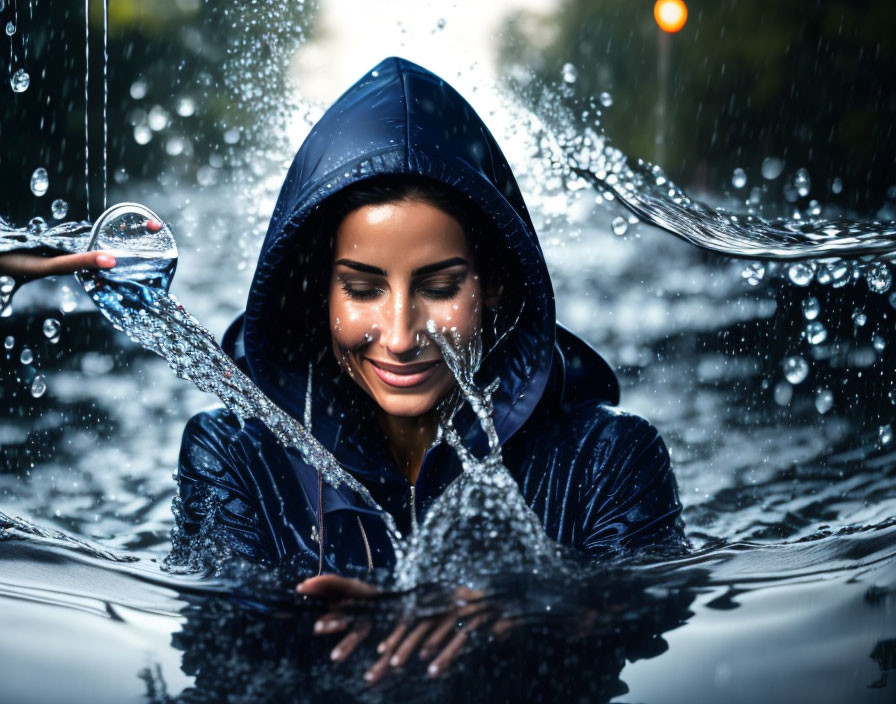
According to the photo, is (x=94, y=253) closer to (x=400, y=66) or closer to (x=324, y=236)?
(x=324, y=236)

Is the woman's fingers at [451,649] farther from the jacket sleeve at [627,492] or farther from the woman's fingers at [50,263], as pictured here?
the woman's fingers at [50,263]

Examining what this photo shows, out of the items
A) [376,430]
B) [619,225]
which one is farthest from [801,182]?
[376,430]

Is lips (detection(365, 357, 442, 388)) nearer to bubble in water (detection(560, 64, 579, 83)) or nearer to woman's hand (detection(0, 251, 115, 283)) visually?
woman's hand (detection(0, 251, 115, 283))

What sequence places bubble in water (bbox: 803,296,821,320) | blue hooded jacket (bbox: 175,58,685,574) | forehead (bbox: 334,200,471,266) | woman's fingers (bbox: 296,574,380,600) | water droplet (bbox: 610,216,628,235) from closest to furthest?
woman's fingers (bbox: 296,574,380,600), forehead (bbox: 334,200,471,266), blue hooded jacket (bbox: 175,58,685,574), bubble in water (bbox: 803,296,821,320), water droplet (bbox: 610,216,628,235)

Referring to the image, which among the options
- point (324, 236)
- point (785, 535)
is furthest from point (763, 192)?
point (324, 236)

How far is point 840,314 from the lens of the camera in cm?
468

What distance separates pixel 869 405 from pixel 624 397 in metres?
0.99

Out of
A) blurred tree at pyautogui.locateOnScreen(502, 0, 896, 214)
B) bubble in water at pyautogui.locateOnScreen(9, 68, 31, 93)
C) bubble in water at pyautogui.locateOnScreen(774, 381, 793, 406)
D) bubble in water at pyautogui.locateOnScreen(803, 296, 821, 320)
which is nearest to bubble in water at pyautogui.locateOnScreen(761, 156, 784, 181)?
blurred tree at pyautogui.locateOnScreen(502, 0, 896, 214)

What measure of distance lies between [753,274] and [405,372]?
9.42 ft

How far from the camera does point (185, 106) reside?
15.4 ft

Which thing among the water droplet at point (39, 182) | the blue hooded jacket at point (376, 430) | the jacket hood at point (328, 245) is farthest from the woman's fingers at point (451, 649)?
the water droplet at point (39, 182)

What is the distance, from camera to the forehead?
206cm

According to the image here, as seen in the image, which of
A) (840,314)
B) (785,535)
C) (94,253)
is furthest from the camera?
(840,314)

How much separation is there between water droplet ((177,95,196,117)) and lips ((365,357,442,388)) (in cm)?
290
